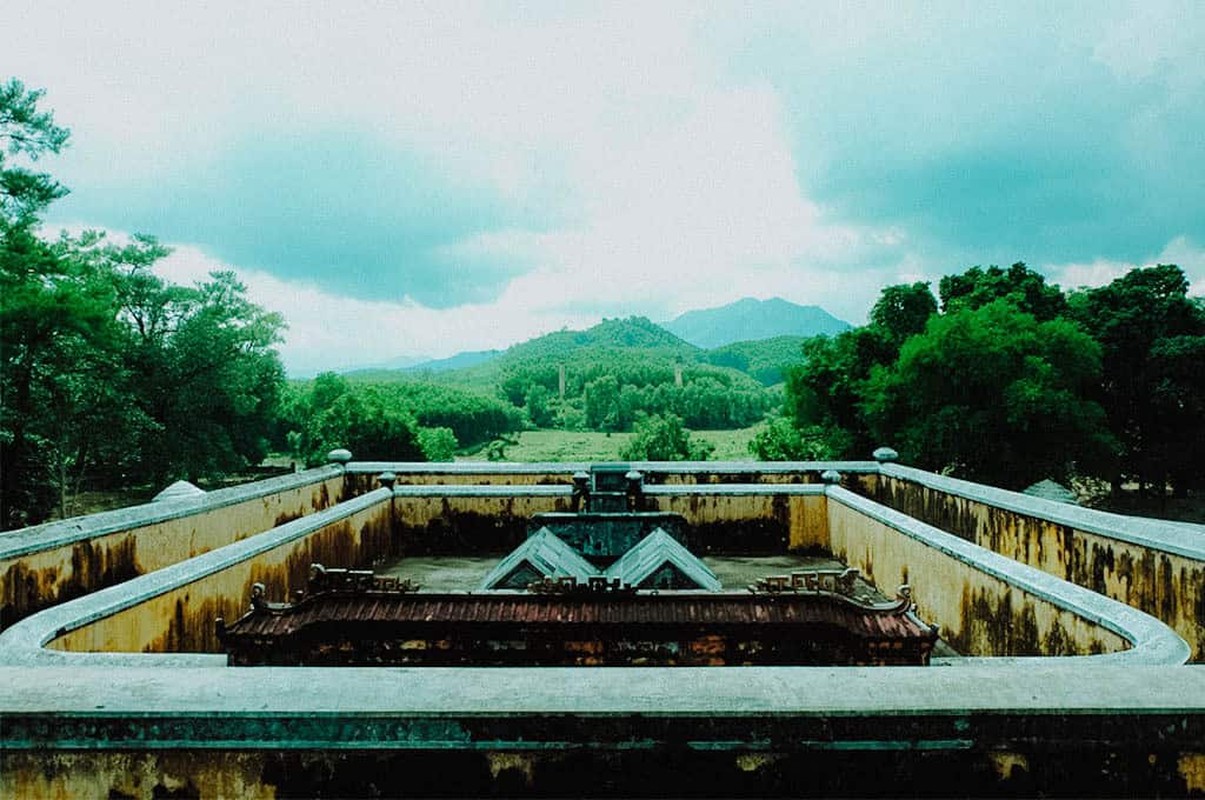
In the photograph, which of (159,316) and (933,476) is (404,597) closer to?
(933,476)

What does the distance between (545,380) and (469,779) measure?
97.6m

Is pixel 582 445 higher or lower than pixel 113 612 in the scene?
lower

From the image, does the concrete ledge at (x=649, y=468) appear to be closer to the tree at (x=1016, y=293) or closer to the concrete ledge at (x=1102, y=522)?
the concrete ledge at (x=1102, y=522)

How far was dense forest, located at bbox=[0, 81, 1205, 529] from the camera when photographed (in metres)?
24.4

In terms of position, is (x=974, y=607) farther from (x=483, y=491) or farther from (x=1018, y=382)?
(x=1018, y=382)

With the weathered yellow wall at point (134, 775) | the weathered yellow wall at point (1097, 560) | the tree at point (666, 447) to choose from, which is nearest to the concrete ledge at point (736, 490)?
the weathered yellow wall at point (1097, 560)

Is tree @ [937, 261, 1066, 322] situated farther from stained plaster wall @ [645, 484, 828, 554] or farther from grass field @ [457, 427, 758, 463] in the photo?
grass field @ [457, 427, 758, 463]

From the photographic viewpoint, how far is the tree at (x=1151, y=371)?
28562 millimetres

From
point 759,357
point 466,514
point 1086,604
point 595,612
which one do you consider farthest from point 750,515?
point 759,357

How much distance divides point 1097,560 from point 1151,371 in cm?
2697

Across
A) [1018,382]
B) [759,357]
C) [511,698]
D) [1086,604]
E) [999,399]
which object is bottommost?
[1086,604]

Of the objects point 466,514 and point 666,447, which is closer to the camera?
point 466,514

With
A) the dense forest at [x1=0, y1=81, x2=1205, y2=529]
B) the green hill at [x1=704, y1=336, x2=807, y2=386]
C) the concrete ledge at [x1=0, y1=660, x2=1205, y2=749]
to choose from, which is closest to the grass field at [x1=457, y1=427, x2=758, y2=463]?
the dense forest at [x1=0, y1=81, x2=1205, y2=529]

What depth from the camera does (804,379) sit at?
30781 mm
